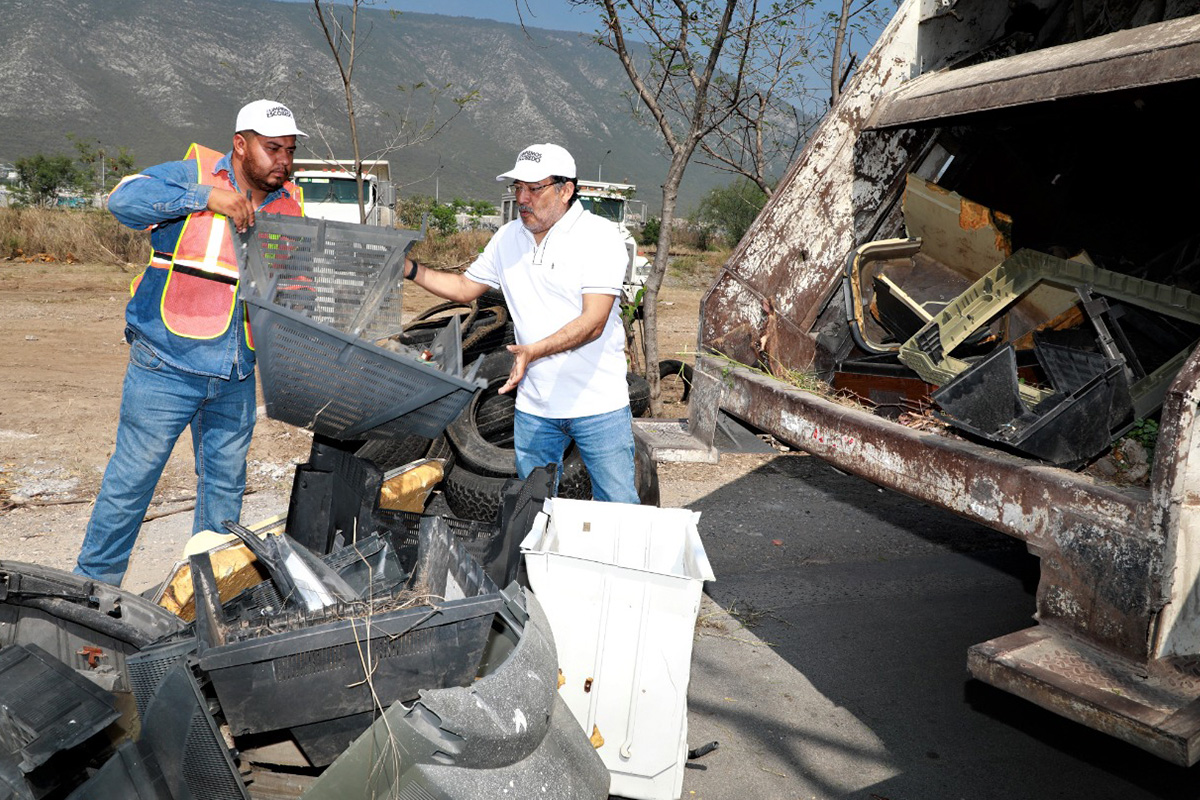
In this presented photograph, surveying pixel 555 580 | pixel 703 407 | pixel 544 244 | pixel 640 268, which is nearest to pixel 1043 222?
pixel 703 407

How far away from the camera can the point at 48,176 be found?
130 ft

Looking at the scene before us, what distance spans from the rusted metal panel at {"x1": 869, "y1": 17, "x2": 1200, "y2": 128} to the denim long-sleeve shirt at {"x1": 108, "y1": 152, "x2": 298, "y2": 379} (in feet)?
7.97

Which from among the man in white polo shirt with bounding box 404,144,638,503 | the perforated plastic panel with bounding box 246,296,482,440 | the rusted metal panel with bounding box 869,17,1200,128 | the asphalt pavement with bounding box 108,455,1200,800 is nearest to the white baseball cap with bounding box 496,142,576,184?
the man in white polo shirt with bounding box 404,144,638,503

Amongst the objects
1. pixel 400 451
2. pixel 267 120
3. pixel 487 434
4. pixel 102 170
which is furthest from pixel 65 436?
pixel 102 170

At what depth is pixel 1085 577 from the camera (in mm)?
2332

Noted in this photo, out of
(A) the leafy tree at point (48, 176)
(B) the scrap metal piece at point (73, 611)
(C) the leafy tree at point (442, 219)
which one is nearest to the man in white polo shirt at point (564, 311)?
(B) the scrap metal piece at point (73, 611)

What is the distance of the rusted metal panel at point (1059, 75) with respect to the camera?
2.66m

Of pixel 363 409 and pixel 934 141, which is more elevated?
pixel 934 141

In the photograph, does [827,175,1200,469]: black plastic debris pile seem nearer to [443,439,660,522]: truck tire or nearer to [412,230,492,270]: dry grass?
[443,439,660,522]: truck tire

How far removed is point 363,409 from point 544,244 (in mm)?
1079

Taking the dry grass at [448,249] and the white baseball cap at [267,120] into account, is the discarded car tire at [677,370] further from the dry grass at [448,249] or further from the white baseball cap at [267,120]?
the dry grass at [448,249]

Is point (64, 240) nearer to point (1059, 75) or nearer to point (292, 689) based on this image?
point (292, 689)

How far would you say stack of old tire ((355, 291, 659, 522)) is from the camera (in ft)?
16.0

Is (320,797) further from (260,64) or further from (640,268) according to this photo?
(260,64)
